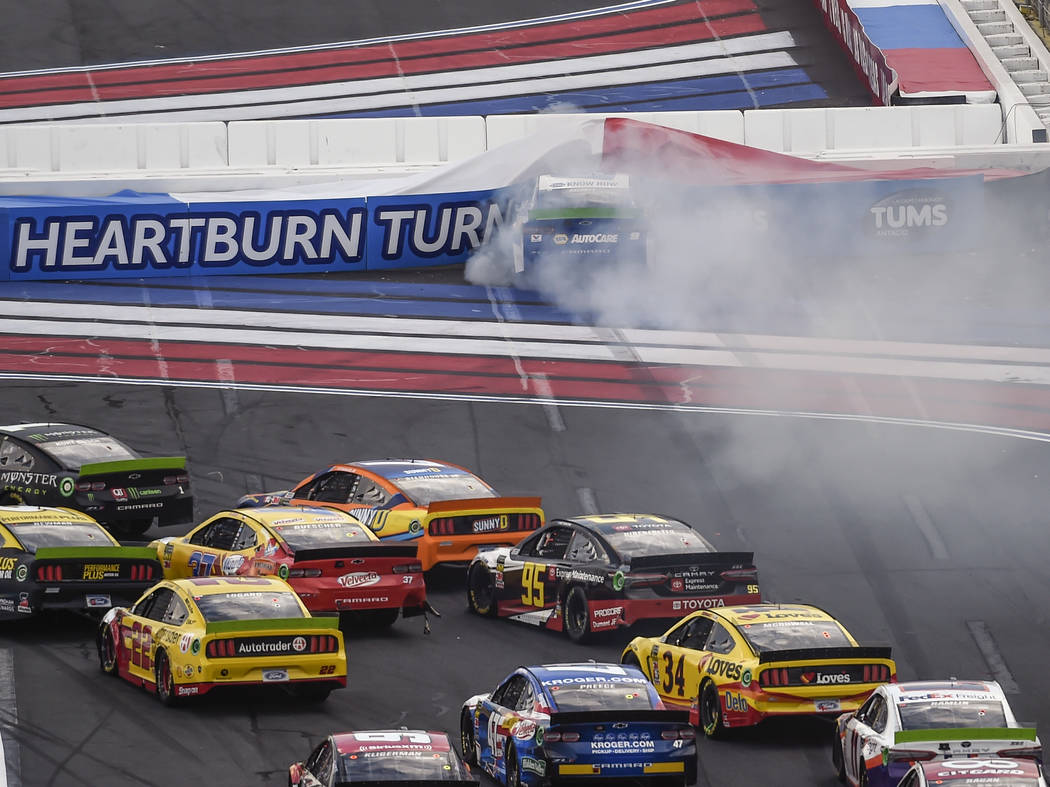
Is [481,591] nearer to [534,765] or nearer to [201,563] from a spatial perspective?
[201,563]

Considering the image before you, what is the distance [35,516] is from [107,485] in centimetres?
283

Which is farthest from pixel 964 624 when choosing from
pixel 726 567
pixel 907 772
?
pixel 907 772

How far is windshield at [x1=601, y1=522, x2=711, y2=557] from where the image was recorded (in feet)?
56.3

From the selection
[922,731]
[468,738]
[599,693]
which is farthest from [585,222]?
[922,731]

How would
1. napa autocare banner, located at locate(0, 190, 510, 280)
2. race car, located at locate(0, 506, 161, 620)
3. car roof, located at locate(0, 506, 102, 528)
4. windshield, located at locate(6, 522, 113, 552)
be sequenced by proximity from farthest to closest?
napa autocare banner, located at locate(0, 190, 510, 280)
car roof, located at locate(0, 506, 102, 528)
windshield, located at locate(6, 522, 113, 552)
race car, located at locate(0, 506, 161, 620)

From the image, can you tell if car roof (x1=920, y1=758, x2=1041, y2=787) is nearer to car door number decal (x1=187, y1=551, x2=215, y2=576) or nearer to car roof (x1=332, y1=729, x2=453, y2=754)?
car roof (x1=332, y1=729, x2=453, y2=754)

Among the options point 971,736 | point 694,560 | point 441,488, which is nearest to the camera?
point 971,736

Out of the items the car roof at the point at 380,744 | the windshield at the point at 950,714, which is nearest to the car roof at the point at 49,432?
the car roof at the point at 380,744

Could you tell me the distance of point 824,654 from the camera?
14.0 meters

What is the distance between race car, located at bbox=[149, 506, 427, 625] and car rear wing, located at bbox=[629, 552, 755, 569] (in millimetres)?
2157

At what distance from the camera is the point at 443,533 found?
19.1 metres

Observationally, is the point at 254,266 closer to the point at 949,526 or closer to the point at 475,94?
the point at 475,94

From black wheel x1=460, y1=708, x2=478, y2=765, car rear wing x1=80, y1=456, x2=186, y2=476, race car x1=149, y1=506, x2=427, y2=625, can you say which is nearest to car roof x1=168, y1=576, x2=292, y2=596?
race car x1=149, y1=506, x2=427, y2=625

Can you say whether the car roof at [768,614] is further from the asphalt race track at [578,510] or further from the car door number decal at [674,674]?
the asphalt race track at [578,510]
